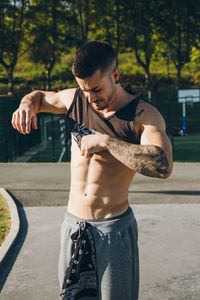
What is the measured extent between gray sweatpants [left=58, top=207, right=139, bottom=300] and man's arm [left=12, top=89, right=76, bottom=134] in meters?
0.72

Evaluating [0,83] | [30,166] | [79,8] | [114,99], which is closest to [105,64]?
[114,99]

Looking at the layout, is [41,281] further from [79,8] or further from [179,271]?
[79,8]

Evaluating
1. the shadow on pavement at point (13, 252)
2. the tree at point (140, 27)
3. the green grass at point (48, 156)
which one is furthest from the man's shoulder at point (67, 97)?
the tree at point (140, 27)

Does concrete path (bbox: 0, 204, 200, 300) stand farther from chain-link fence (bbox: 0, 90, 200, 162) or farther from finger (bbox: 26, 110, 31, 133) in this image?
chain-link fence (bbox: 0, 90, 200, 162)

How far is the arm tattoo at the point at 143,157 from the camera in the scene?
2.50 m

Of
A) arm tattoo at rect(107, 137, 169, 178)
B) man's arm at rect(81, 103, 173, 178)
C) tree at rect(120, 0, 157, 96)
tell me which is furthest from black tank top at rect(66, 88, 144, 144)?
tree at rect(120, 0, 157, 96)

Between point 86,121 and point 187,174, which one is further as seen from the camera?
point 187,174

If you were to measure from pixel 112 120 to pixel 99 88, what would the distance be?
251mm

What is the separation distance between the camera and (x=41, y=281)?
534 cm

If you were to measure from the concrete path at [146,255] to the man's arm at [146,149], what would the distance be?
2773 mm

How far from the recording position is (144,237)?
676 centimetres

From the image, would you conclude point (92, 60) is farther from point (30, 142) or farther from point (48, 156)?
point (30, 142)

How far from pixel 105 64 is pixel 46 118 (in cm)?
1887

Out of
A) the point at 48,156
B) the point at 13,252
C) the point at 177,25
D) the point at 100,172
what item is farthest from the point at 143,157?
the point at 177,25
